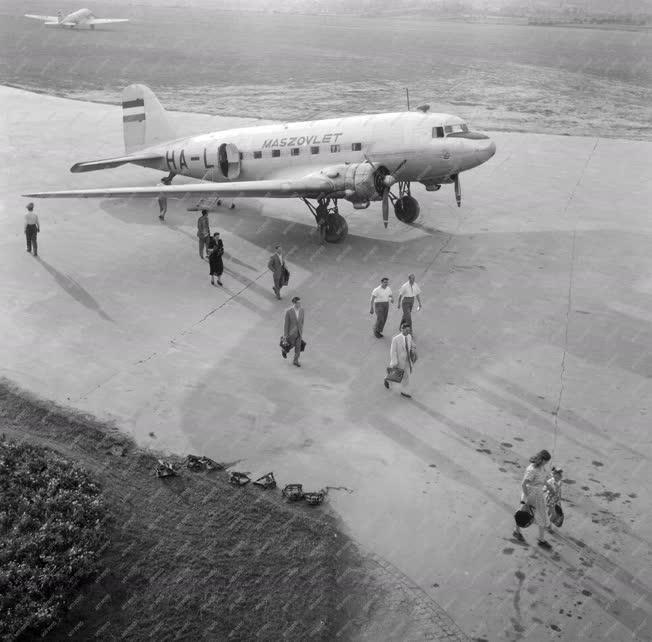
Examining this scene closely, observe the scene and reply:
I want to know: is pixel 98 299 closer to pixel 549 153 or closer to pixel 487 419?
pixel 487 419

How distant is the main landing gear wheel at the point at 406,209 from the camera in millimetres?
25203

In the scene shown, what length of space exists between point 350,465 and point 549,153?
91.0 feet

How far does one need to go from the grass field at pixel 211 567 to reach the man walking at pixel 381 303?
6196 millimetres

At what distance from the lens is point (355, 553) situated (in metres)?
10.5

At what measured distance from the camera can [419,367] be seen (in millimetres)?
15883

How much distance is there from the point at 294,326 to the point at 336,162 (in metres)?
10.0

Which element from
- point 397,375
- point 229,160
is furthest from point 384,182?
point 397,375

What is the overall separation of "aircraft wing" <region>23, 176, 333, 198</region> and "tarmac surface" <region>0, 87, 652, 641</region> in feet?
5.26

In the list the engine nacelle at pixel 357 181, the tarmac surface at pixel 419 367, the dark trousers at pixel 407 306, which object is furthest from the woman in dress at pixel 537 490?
the engine nacelle at pixel 357 181

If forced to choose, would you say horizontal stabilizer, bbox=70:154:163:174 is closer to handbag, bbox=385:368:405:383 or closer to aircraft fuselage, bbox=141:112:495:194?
aircraft fuselage, bbox=141:112:495:194

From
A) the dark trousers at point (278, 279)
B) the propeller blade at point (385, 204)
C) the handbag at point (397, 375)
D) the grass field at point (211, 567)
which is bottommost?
the grass field at point (211, 567)

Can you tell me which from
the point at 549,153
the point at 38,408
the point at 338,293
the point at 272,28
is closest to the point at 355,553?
the point at 38,408

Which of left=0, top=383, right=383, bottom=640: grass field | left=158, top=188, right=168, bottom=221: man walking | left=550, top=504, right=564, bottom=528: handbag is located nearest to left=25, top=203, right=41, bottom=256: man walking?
left=158, top=188, right=168, bottom=221: man walking

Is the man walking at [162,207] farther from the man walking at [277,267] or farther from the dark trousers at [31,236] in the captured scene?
the man walking at [277,267]
